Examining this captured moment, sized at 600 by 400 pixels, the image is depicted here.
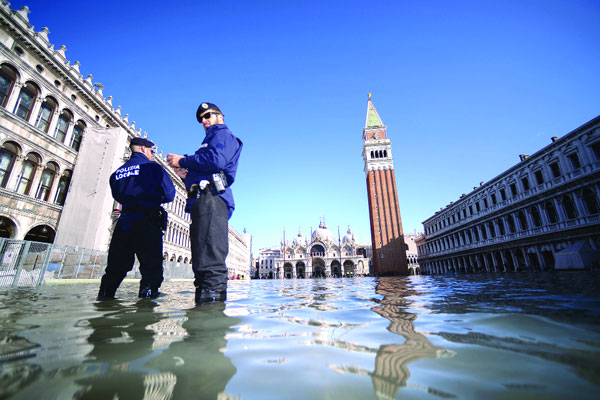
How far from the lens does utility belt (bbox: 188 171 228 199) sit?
105 inches

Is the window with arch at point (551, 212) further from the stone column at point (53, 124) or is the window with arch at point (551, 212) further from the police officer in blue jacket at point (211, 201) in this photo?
the stone column at point (53, 124)

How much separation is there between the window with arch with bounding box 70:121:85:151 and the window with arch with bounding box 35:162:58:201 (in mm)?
1960

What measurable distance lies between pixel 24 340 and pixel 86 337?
20cm

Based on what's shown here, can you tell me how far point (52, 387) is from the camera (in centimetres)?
61

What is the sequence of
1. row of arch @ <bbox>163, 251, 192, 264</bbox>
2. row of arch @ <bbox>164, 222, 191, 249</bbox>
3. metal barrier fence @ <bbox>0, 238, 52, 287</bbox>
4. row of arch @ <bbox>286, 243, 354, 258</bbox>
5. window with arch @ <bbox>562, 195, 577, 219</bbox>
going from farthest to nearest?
row of arch @ <bbox>286, 243, 354, 258</bbox>
row of arch @ <bbox>164, 222, 191, 249</bbox>
row of arch @ <bbox>163, 251, 192, 264</bbox>
window with arch @ <bbox>562, 195, 577, 219</bbox>
metal barrier fence @ <bbox>0, 238, 52, 287</bbox>

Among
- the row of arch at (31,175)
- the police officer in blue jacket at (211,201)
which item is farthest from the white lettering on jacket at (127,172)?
the row of arch at (31,175)

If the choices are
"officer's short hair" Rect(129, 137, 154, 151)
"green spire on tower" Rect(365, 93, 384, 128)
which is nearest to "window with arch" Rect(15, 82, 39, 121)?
"officer's short hair" Rect(129, 137, 154, 151)

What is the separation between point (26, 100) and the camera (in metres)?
13.4

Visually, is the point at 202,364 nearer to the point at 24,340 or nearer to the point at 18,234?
the point at 24,340

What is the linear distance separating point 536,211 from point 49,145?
3442 cm

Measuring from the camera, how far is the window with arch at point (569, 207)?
19.5 metres

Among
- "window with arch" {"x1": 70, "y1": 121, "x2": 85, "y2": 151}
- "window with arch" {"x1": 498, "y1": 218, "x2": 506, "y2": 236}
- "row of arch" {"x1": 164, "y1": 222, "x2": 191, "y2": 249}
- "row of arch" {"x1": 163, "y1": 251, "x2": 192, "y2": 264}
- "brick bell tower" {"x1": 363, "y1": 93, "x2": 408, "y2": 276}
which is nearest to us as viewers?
"window with arch" {"x1": 70, "y1": 121, "x2": 85, "y2": 151}

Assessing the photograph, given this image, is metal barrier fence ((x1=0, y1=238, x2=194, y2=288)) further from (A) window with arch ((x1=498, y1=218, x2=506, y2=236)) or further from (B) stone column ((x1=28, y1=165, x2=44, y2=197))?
(A) window with arch ((x1=498, y1=218, x2=506, y2=236))

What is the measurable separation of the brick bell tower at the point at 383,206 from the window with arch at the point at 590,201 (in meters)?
21.7
